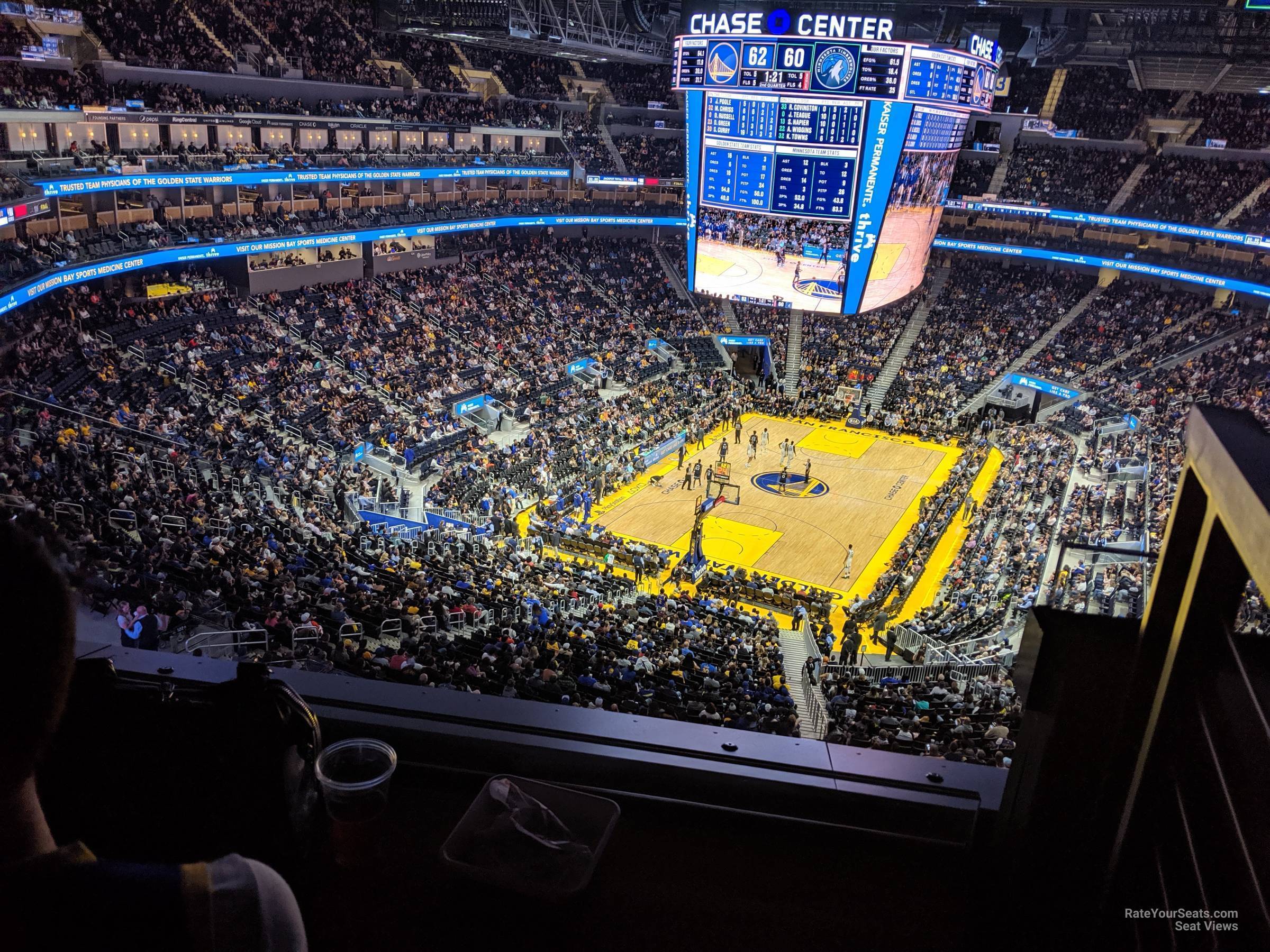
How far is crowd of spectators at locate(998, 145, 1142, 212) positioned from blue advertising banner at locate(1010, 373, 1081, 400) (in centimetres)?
899

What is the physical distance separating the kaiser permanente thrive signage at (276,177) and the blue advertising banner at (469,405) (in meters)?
9.09

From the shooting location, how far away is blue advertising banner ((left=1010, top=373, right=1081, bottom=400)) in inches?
1298

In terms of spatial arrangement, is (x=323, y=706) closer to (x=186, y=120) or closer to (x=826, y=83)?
(x=826, y=83)

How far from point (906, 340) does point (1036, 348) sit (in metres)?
5.15

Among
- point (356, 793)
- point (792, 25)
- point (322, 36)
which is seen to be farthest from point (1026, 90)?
point (356, 793)

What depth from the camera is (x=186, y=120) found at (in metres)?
28.1

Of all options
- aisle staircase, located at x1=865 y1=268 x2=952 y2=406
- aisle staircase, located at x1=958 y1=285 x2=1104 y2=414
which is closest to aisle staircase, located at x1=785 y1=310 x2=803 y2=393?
aisle staircase, located at x1=865 y1=268 x2=952 y2=406

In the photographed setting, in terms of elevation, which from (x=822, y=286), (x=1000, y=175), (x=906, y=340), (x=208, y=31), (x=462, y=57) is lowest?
(x=906, y=340)

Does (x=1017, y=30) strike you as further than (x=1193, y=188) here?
No

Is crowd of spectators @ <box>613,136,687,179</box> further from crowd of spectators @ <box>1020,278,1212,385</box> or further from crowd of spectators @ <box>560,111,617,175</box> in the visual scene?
crowd of spectators @ <box>1020,278,1212,385</box>

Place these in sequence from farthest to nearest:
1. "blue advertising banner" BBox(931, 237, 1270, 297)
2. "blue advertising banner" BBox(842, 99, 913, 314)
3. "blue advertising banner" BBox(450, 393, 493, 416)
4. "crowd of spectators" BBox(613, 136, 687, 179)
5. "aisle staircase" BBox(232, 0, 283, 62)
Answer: "crowd of spectators" BBox(613, 136, 687, 179)
"aisle staircase" BBox(232, 0, 283, 62)
"blue advertising banner" BBox(931, 237, 1270, 297)
"blue advertising banner" BBox(450, 393, 493, 416)
"blue advertising banner" BBox(842, 99, 913, 314)

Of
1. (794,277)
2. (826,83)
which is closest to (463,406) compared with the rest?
(794,277)

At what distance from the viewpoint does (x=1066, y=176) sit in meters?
40.2

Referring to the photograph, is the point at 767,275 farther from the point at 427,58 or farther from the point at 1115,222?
the point at 427,58
